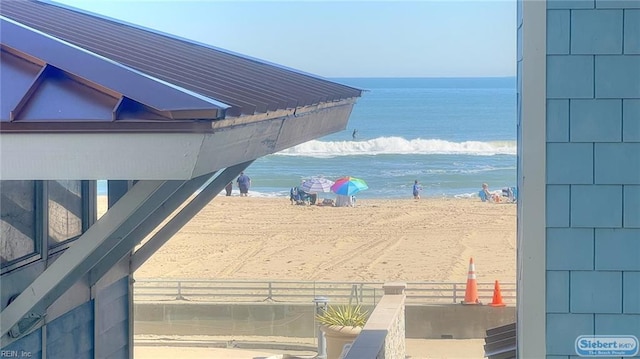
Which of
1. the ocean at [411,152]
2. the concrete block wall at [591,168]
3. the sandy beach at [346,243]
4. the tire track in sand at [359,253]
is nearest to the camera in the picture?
the concrete block wall at [591,168]

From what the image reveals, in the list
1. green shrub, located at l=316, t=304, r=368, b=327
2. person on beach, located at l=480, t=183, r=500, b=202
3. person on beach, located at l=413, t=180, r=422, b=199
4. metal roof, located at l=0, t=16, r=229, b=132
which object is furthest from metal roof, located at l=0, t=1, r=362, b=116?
person on beach, located at l=413, t=180, r=422, b=199

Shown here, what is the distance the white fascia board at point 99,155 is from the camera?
2.56 metres

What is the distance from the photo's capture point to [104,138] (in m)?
2.57

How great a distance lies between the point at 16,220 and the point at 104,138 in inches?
70.5

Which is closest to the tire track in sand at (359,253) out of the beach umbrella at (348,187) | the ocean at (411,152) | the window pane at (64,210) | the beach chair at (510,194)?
the beach umbrella at (348,187)

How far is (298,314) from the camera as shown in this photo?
11859 mm

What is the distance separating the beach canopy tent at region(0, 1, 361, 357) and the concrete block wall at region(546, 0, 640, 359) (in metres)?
1.11

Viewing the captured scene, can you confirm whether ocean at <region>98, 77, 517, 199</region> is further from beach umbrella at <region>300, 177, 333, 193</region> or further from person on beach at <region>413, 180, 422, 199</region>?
beach umbrella at <region>300, 177, 333, 193</region>

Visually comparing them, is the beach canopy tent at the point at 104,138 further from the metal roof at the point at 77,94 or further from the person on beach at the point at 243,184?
the person on beach at the point at 243,184

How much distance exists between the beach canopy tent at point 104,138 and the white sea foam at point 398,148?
33.8 metres

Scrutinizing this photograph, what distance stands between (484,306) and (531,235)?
841cm

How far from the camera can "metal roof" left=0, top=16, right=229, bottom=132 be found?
8.44 ft

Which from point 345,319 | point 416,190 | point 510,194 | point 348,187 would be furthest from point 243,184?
point 345,319

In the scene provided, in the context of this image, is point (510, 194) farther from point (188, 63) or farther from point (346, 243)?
point (188, 63)
